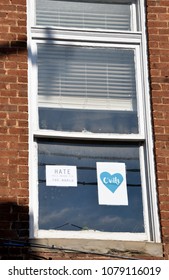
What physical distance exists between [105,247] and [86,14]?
274 cm

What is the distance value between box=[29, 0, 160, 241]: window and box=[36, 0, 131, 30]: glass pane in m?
0.01

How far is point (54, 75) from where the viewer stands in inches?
380

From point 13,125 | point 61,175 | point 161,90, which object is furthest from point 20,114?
point 161,90

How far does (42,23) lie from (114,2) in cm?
87

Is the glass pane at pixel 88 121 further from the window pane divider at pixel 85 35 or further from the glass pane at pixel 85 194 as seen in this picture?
the window pane divider at pixel 85 35

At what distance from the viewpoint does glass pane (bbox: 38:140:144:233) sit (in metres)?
9.00

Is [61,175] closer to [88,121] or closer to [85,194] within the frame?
[85,194]

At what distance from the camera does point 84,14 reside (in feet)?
32.9

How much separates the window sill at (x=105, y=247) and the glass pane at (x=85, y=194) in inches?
9.0

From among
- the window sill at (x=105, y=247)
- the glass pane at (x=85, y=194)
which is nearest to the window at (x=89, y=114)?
the glass pane at (x=85, y=194)

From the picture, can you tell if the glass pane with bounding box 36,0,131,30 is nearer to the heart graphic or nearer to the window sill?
the heart graphic

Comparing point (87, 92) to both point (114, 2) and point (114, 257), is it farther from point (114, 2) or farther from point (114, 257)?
point (114, 257)

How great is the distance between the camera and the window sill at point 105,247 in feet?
28.4

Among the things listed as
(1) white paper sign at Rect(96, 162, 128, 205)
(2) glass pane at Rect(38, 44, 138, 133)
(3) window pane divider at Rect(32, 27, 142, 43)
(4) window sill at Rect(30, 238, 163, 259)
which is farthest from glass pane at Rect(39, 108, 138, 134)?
(4) window sill at Rect(30, 238, 163, 259)
